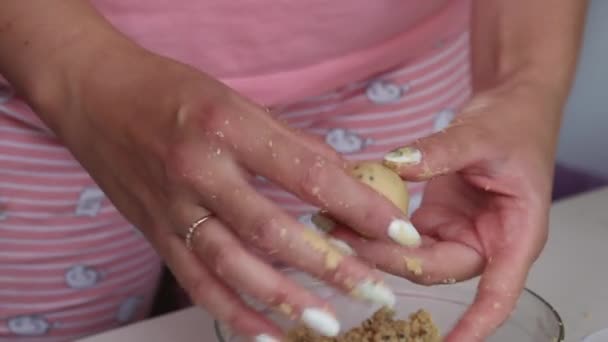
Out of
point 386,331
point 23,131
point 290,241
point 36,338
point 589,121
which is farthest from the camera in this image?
point 589,121

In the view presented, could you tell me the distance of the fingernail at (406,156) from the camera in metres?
0.59

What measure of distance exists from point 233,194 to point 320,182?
1.9 inches

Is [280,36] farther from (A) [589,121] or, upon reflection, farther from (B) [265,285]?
(A) [589,121]

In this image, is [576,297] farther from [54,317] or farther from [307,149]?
[54,317]

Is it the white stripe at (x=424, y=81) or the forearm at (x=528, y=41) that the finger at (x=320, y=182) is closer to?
the forearm at (x=528, y=41)

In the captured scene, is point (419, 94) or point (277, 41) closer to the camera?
point (277, 41)

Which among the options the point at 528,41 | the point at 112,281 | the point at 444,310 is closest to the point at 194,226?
the point at 444,310

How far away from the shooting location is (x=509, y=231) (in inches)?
25.0

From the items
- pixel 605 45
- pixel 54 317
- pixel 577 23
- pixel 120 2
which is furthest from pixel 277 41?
pixel 605 45

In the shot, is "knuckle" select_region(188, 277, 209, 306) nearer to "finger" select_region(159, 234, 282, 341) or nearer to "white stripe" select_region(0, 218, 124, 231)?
"finger" select_region(159, 234, 282, 341)

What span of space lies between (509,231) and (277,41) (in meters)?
0.31

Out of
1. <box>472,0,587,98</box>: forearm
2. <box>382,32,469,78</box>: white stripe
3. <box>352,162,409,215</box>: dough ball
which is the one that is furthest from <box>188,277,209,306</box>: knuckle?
<box>382,32,469,78</box>: white stripe

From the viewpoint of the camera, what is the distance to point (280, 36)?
2.80 ft

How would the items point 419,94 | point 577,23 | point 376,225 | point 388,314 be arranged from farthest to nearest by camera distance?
point 419,94 < point 577,23 < point 388,314 < point 376,225
